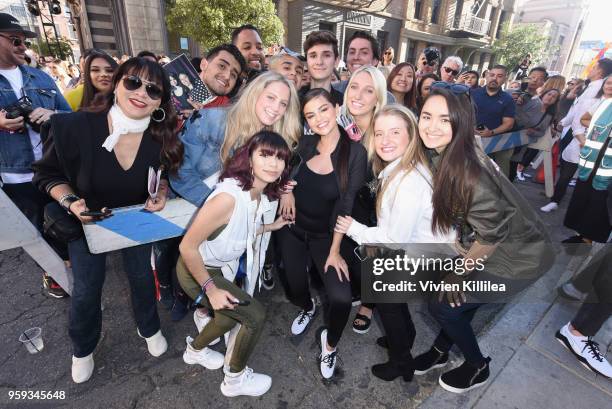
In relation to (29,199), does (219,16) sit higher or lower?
higher

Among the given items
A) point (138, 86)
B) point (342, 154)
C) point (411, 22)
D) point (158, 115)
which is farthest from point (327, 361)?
point (411, 22)

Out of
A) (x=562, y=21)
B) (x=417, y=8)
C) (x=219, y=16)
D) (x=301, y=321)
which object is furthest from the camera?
(x=562, y=21)

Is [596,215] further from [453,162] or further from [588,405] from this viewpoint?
[453,162]

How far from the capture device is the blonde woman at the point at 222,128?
2.45 metres

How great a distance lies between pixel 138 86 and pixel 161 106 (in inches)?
9.2

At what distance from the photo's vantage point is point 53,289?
3246 mm

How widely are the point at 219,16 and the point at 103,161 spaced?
11915mm

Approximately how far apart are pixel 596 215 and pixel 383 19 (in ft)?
73.7

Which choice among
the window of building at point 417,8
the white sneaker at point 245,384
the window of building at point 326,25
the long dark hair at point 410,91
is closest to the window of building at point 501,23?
the window of building at point 417,8

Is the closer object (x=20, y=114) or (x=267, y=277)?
(x=20, y=114)

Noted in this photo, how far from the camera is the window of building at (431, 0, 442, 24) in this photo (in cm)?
2423

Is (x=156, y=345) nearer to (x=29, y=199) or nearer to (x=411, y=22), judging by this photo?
(x=29, y=199)

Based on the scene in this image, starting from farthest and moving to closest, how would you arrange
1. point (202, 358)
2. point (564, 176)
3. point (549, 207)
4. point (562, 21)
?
point (562, 21) → point (549, 207) → point (564, 176) → point (202, 358)

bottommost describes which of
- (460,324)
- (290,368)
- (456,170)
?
(290,368)
